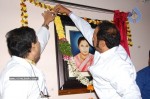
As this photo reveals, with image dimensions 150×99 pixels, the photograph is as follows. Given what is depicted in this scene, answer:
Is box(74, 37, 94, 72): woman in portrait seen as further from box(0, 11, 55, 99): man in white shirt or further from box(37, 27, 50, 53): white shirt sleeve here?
box(0, 11, 55, 99): man in white shirt

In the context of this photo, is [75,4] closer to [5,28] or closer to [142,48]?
[5,28]

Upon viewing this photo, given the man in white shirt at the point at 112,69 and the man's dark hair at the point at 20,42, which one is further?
the man in white shirt at the point at 112,69

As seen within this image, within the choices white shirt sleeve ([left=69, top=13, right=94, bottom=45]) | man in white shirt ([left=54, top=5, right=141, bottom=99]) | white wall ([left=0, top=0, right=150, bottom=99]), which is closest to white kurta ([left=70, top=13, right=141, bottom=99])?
man in white shirt ([left=54, top=5, right=141, bottom=99])

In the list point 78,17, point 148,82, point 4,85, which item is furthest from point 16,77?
point 148,82

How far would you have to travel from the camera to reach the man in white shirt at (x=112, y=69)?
1.70 m

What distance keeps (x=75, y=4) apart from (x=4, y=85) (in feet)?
3.80

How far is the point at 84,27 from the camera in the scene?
7.39 ft

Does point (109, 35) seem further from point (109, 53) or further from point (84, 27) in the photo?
point (84, 27)

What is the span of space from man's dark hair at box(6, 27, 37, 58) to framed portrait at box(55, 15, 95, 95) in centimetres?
60

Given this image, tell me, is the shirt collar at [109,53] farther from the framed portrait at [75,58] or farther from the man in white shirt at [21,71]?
the man in white shirt at [21,71]

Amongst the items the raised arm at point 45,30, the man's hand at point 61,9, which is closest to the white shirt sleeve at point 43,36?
the raised arm at point 45,30

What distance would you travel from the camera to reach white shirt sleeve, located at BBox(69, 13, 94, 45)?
222 centimetres

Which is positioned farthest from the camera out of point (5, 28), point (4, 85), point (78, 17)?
point (78, 17)

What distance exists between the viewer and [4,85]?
1.40m
